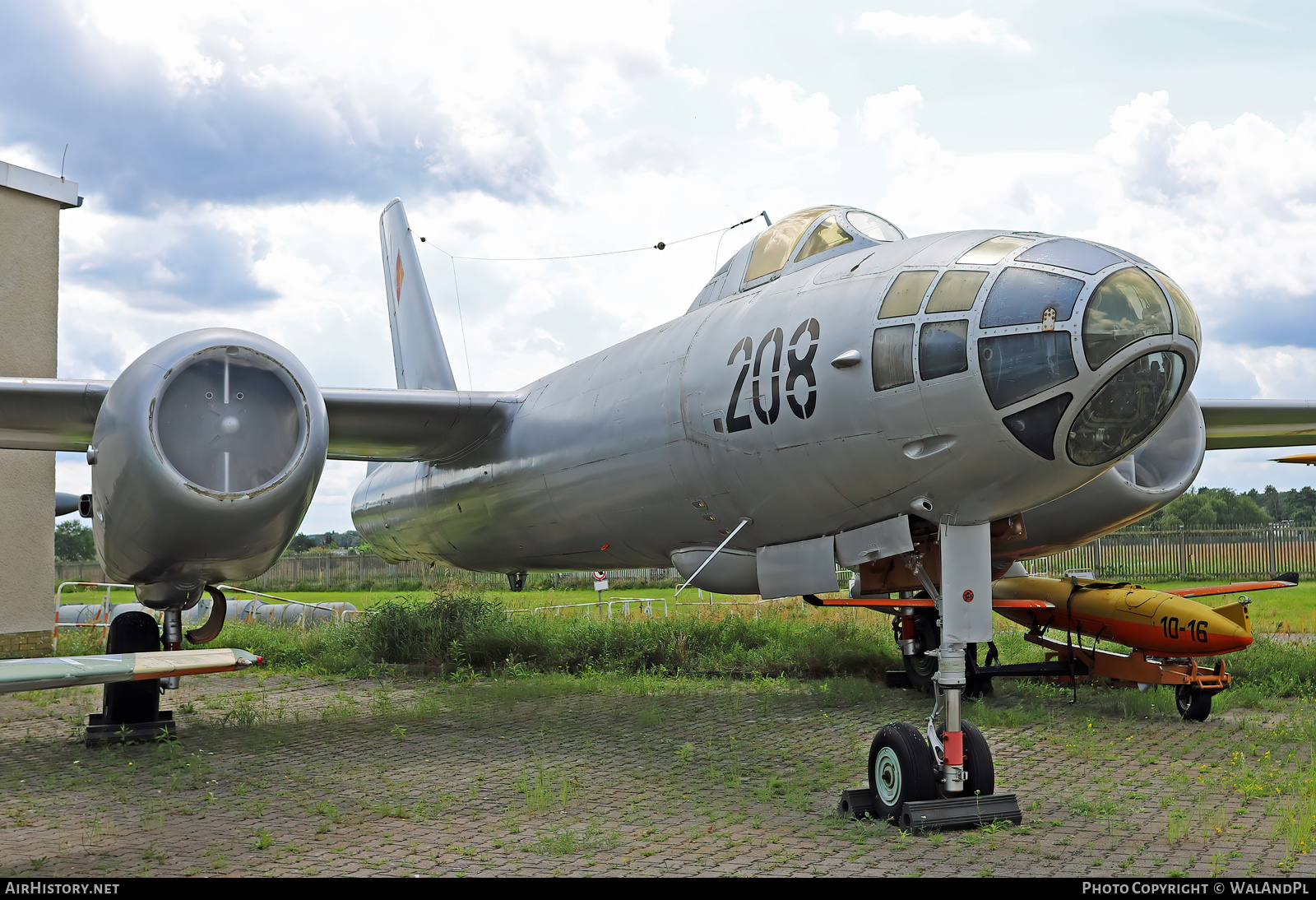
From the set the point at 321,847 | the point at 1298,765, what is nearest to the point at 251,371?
the point at 321,847

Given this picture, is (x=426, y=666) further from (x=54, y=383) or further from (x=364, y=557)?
(x=364, y=557)

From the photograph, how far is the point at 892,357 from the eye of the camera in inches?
210

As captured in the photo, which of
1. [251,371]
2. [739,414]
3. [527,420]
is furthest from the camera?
[527,420]

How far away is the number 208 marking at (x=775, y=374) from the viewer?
19.1 ft

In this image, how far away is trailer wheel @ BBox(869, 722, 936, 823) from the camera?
541 centimetres

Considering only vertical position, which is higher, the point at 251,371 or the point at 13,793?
the point at 251,371

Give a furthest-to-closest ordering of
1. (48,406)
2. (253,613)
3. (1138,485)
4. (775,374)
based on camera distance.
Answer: (253,613), (1138,485), (48,406), (775,374)

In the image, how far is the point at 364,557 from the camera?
3828cm

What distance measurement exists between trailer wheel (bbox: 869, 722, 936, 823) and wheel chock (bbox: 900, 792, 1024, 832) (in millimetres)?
74

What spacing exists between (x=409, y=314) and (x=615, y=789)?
9.70m

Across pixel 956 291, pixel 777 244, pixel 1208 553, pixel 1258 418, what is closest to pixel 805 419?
pixel 956 291

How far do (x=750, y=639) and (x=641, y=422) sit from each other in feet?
26.7

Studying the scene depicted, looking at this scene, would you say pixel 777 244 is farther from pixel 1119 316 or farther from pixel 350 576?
pixel 350 576

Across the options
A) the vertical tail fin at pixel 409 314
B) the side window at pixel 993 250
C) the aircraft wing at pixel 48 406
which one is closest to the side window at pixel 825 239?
the side window at pixel 993 250
